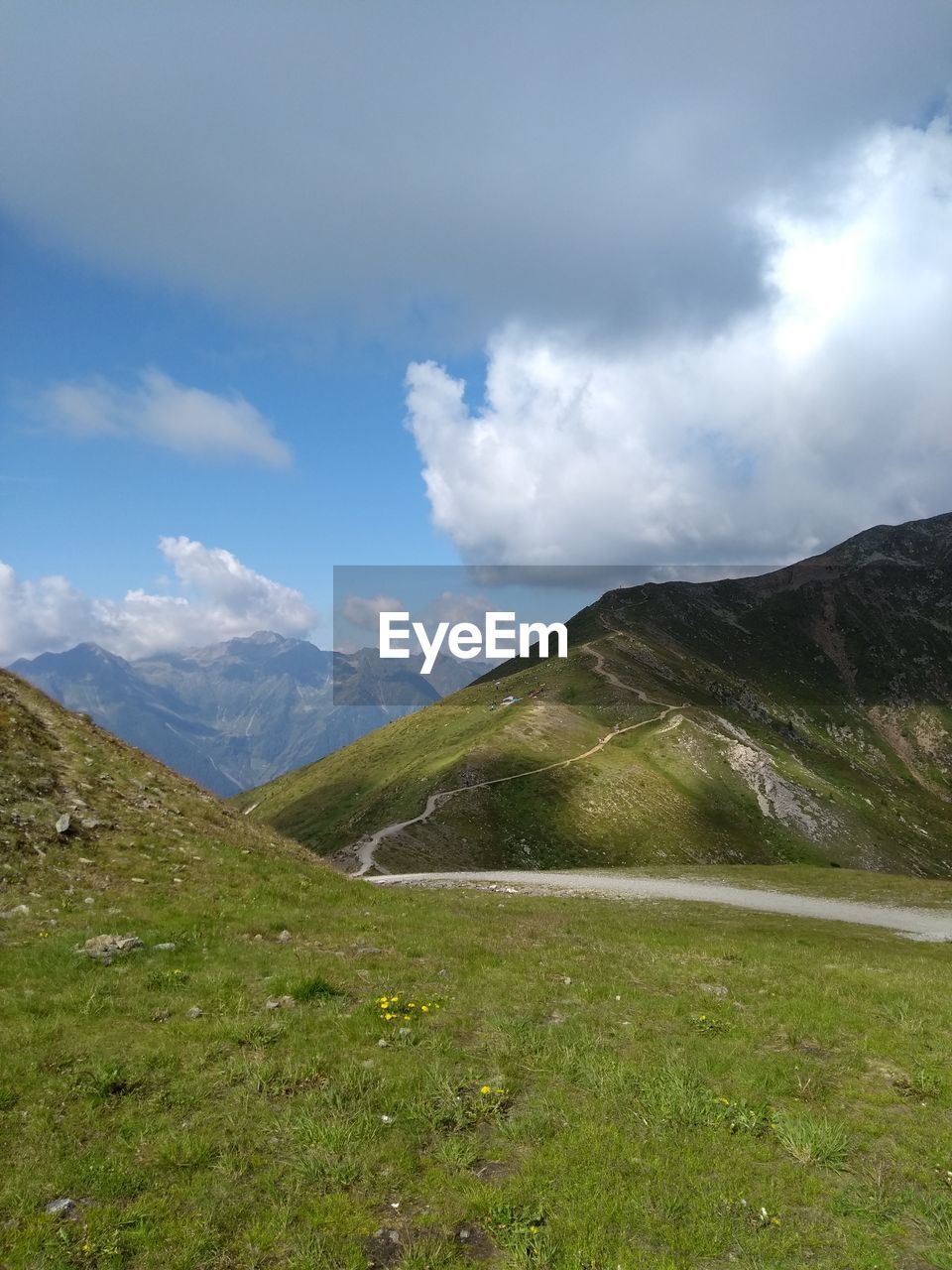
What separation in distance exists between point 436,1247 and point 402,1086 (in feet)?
11.7

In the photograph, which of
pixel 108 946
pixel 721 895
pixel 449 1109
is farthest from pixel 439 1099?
pixel 721 895

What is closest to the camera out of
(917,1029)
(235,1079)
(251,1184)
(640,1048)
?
(251,1184)

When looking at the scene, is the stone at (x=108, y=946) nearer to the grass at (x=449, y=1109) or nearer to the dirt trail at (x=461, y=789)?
the grass at (x=449, y=1109)

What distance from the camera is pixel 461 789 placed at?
94312mm

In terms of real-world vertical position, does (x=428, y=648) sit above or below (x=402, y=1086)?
above

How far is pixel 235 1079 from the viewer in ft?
37.1

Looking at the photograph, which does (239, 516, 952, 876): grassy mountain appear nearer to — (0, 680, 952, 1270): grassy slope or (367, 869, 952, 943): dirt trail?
(367, 869, 952, 943): dirt trail

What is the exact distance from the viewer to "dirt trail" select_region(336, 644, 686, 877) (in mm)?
71050

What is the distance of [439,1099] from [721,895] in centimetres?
3959

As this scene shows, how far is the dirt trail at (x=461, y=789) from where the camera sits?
233 ft

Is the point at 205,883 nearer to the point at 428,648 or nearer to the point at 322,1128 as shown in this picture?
the point at 322,1128

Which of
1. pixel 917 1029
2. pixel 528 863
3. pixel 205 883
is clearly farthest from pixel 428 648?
pixel 917 1029

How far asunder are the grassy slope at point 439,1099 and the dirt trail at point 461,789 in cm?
3376

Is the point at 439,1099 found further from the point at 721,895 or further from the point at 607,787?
the point at 607,787
